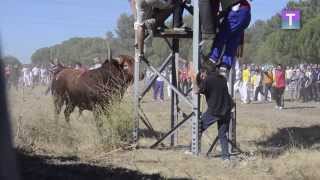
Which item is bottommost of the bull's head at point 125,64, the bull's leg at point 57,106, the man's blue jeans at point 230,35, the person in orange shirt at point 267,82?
the person in orange shirt at point 267,82

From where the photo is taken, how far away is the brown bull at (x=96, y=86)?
1320 cm

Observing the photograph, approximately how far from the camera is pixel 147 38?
12.8 metres

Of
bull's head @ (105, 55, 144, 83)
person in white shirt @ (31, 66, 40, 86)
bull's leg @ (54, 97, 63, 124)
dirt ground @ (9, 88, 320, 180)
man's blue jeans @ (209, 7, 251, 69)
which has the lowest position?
person in white shirt @ (31, 66, 40, 86)

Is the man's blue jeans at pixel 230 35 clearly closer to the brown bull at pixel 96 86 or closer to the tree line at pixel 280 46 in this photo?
the brown bull at pixel 96 86

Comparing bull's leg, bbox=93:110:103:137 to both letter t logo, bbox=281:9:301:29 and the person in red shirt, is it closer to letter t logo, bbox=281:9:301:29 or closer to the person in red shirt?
the person in red shirt

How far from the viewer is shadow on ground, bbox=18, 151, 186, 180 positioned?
334 inches

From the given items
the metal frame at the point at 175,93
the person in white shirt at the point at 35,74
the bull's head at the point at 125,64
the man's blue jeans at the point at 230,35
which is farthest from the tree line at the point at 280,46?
the man's blue jeans at the point at 230,35

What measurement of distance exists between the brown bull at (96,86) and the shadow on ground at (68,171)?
9.13ft

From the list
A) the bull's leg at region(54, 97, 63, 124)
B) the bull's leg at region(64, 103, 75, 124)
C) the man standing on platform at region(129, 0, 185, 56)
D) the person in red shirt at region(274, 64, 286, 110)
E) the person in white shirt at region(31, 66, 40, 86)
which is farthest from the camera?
the person in white shirt at region(31, 66, 40, 86)

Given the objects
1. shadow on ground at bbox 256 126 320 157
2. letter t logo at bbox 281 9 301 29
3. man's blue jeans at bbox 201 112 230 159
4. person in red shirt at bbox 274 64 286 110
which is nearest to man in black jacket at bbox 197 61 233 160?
man's blue jeans at bbox 201 112 230 159

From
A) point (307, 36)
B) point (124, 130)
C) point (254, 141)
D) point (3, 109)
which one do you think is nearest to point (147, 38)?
point (124, 130)

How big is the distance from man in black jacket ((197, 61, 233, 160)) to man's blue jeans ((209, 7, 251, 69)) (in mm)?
438

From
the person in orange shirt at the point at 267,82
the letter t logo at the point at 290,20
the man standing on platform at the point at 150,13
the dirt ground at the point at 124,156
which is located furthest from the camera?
the letter t logo at the point at 290,20

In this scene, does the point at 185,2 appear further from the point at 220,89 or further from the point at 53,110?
the point at 53,110
